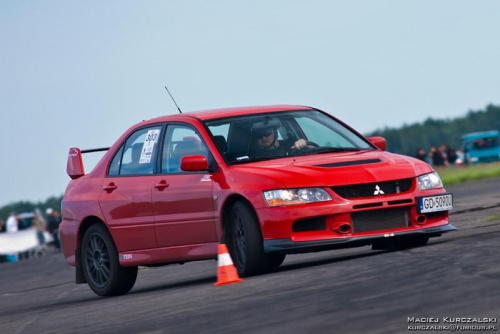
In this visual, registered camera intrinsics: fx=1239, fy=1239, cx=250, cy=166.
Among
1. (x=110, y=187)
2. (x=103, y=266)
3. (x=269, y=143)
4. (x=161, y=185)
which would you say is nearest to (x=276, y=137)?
(x=269, y=143)

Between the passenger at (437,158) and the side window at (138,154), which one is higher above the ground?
the side window at (138,154)

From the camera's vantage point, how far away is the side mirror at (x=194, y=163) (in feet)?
35.9

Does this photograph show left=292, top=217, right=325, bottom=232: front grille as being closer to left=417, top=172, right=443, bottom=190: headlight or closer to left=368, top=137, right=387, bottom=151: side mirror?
left=417, top=172, right=443, bottom=190: headlight

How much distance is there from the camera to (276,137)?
11.5 meters

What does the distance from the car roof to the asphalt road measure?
5.27 ft

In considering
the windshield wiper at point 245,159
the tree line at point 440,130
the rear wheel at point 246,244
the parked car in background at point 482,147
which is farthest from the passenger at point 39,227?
the tree line at point 440,130

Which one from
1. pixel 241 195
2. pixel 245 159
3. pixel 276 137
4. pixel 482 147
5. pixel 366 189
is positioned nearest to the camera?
pixel 366 189

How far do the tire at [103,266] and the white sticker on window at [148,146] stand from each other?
869 mm

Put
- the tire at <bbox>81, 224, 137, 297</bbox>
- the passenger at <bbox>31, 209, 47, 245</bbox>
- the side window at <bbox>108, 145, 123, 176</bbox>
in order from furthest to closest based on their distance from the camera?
the passenger at <bbox>31, 209, 47, 245</bbox> → the side window at <bbox>108, 145, 123, 176</bbox> → the tire at <bbox>81, 224, 137, 297</bbox>

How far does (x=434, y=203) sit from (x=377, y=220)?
0.64 meters

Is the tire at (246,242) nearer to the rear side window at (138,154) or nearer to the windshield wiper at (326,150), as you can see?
the windshield wiper at (326,150)

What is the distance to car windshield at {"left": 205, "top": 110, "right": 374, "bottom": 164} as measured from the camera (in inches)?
444

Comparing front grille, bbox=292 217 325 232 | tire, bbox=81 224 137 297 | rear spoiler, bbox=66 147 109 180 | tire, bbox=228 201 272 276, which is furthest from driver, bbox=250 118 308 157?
rear spoiler, bbox=66 147 109 180

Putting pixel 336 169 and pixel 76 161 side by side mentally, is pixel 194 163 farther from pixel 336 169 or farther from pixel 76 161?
pixel 76 161
